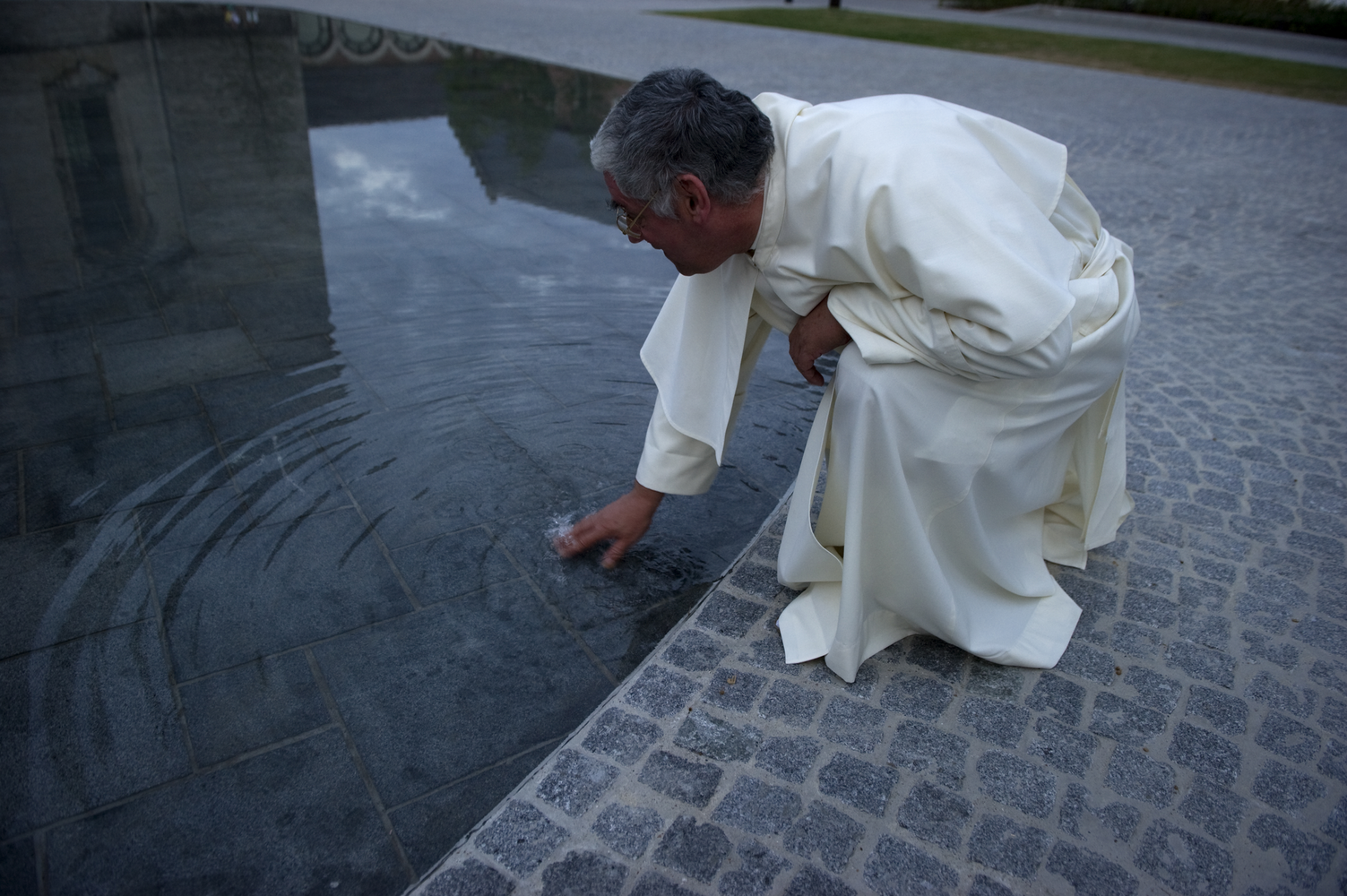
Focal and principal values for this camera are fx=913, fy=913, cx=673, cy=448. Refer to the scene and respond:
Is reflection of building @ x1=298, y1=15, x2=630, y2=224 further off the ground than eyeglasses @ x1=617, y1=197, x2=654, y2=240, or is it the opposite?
eyeglasses @ x1=617, y1=197, x2=654, y2=240

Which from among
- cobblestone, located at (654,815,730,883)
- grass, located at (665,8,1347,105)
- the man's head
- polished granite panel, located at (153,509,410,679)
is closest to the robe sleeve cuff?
the man's head

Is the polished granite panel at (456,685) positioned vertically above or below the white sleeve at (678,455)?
below

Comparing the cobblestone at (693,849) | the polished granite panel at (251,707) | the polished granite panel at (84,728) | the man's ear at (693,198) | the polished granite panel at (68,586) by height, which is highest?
the man's ear at (693,198)

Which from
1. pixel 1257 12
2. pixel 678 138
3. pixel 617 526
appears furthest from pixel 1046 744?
pixel 1257 12

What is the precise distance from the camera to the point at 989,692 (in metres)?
2.41

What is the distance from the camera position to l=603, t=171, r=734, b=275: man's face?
6.88 ft

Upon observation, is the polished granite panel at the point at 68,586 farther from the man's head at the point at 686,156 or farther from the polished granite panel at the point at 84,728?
the man's head at the point at 686,156

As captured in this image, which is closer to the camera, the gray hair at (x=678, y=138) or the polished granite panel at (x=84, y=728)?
the gray hair at (x=678, y=138)

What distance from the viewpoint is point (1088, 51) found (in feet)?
58.1

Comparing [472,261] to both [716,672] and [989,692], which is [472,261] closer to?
[716,672]

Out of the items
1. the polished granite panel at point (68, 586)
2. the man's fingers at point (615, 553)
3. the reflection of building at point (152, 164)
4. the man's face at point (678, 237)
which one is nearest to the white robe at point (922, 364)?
the man's face at point (678, 237)

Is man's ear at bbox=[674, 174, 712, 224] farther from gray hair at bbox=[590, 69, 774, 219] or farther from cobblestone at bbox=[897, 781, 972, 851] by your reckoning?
cobblestone at bbox=[897, 781, 972, 851]

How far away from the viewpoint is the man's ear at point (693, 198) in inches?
79.5

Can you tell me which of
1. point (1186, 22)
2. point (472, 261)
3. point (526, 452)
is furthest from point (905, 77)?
point (1186, 22)
